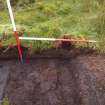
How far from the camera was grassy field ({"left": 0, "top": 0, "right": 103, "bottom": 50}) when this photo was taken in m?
5.55

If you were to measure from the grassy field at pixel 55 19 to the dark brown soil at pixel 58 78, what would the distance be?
0.37 metres

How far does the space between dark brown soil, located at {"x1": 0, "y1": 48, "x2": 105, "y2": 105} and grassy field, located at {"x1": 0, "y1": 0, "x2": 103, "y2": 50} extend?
1.22 ft

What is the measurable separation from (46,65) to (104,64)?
956 millimetres

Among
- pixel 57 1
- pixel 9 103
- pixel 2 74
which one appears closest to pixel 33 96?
pixel 9 103

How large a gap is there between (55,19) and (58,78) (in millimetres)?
1692

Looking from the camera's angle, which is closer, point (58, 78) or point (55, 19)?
point (58, 78)

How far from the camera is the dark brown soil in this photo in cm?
416

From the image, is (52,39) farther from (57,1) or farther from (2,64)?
(57,1)

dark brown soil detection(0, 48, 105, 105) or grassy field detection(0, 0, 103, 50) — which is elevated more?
grassy field detection(0, 0, 103, 50)

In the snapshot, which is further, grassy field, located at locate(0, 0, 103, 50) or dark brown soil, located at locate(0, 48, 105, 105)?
grassy field, located at locate(0, 0, 103, 50)

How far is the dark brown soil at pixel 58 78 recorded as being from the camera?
4160mm

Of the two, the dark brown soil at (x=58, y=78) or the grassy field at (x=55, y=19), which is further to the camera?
the grassy field at (x=55, y=19)

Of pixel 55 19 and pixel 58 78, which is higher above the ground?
pixel 55 19

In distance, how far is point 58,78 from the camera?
469cm
